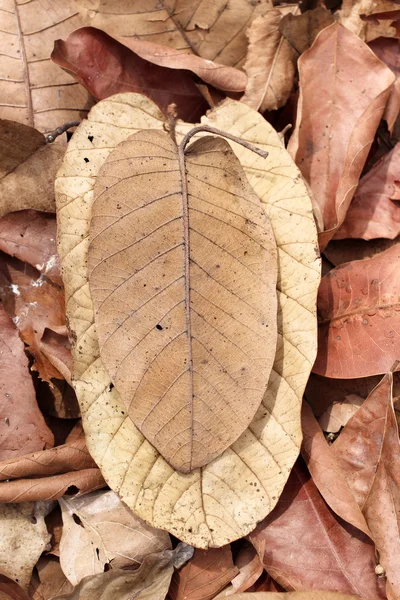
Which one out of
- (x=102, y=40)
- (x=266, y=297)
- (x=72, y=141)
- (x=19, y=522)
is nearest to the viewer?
(x=266, y=297)

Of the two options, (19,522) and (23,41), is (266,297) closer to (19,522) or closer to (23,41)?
(19,522)

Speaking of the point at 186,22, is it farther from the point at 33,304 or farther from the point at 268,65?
the point at 33,304

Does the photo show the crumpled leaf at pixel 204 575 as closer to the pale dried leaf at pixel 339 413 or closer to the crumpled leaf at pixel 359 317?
the pale dried leaf at pixel 339 413

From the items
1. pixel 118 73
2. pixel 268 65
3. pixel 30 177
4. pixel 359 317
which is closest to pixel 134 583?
pixel 359 317

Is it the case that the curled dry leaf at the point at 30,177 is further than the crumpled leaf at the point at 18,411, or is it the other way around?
the curled dry leaf at the point at 30,177

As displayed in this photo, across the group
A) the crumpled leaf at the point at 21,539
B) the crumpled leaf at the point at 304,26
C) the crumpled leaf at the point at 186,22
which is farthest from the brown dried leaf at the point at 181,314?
the crumpled leaf at the point at 304,26

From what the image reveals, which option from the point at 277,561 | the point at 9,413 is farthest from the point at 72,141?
the point at 277,561
